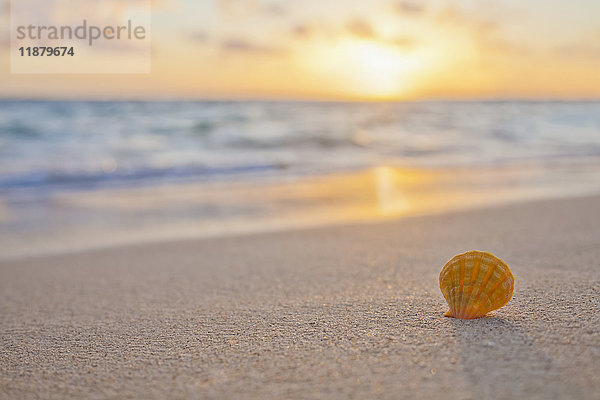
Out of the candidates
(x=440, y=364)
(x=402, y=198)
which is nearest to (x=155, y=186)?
(x=402, y=198)

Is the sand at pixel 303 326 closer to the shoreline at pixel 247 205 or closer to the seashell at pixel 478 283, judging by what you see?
the seashell at pixel 478 283

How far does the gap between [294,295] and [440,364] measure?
0.98 meters

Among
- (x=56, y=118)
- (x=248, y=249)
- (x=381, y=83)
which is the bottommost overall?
(x=248, y=249)

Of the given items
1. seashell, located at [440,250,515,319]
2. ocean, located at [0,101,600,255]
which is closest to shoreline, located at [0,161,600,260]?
ocean, located at [0,101,600,255]

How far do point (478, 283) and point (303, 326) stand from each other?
2.02 feet

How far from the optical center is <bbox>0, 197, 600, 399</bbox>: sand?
138cm

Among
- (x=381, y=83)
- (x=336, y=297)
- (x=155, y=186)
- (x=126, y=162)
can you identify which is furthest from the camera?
(x=381, y=83)

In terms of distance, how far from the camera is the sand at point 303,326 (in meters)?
1.38

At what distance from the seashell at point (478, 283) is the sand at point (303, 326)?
60mm

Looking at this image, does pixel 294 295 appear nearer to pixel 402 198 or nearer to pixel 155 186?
pixel 402 198

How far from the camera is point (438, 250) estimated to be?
318cm

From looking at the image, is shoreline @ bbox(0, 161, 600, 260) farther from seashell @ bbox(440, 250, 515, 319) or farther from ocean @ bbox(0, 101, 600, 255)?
seashell @ bbox(440, 250, 515, 319)

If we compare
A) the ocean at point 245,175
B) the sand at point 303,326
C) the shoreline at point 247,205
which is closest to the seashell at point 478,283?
the sand at point 303,326

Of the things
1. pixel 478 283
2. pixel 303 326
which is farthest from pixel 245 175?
pixel 478 283
